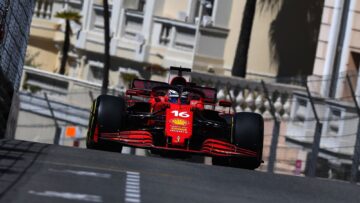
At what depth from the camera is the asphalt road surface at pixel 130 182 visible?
48.2 feet

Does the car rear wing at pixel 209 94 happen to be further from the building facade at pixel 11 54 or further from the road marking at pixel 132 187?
the road marking at pixel 132 187

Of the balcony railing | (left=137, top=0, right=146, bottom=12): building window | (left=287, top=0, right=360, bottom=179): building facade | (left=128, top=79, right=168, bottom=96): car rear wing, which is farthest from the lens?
the balcony railing

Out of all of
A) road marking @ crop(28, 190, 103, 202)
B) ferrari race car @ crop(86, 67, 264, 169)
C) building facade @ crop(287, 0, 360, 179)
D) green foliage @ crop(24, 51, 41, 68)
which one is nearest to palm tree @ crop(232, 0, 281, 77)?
building facade @ crop(287, 0, 360, 179)

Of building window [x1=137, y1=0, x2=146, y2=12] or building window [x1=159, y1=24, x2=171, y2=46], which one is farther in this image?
building window [x1=137, y1=0, x2=146, y2=12]

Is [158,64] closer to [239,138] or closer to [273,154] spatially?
[273,154]

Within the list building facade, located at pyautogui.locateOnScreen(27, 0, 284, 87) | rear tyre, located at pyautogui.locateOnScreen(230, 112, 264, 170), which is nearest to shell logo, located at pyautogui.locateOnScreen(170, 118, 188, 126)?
rear tyre, located at pyautogui.locateOnScreen(230, 112, 264, 170)

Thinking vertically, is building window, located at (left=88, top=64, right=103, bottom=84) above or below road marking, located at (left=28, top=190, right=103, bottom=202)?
above

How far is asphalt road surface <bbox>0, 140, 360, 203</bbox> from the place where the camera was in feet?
48.2

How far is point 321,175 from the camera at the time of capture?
95.2 ft

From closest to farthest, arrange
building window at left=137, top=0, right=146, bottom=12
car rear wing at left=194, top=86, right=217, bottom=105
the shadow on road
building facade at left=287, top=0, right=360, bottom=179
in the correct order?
the shadow on road
car rear wing at left=194, top=86, right=217, bottom=105
building facade at left=287, top=0, right=360, bottom=179
building window at left=137, top=0, right=146, bottom=12

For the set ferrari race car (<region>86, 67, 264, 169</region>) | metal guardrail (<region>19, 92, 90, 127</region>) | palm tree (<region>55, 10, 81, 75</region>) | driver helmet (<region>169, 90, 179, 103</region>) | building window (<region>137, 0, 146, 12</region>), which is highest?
building window (<region>137, 0, 146, 12</region>)

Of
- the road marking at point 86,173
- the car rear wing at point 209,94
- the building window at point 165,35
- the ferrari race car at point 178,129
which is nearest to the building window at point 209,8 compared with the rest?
the building window at point 165,35

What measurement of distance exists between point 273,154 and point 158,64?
16.4m

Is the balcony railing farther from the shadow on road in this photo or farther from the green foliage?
the shadow on road
